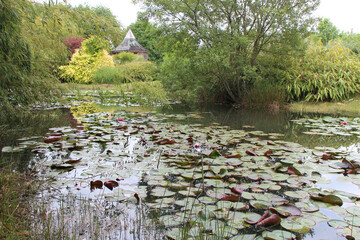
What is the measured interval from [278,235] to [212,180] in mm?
894

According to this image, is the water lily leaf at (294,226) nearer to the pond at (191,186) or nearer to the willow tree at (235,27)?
the pond at (191,186)

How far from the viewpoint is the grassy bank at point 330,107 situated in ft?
26.9

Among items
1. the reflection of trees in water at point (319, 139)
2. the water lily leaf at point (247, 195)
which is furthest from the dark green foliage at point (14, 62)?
the reflection of trees in water at point (319, 139)

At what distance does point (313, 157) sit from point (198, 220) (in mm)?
2141

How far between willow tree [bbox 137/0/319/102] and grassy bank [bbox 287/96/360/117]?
1706 millimetres

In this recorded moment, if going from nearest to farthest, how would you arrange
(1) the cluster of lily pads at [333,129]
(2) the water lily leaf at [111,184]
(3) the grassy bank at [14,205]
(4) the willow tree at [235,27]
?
(3) the grassy bank at [14,205] < (2) the water lily leaf at [111,184] < (1) the cluster of lily pads at [333,129] < (4) the willow tree at [235,27]

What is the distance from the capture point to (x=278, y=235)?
1611 millimetres

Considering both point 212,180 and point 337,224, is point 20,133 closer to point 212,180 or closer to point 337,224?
point 212,180

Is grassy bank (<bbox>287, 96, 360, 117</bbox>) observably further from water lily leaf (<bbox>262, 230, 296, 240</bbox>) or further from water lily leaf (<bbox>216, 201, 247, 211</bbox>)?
water lily leaf (<bbox>262, 230, 296, 240</bbox>)

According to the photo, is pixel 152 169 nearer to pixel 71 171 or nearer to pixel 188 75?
pixel 71 171

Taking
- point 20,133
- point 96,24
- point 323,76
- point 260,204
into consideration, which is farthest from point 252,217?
point 323,76

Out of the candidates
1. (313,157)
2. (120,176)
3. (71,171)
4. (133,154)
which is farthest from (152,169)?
(313,157)

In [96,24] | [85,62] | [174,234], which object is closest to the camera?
[174,234]

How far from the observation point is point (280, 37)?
8.42 m
